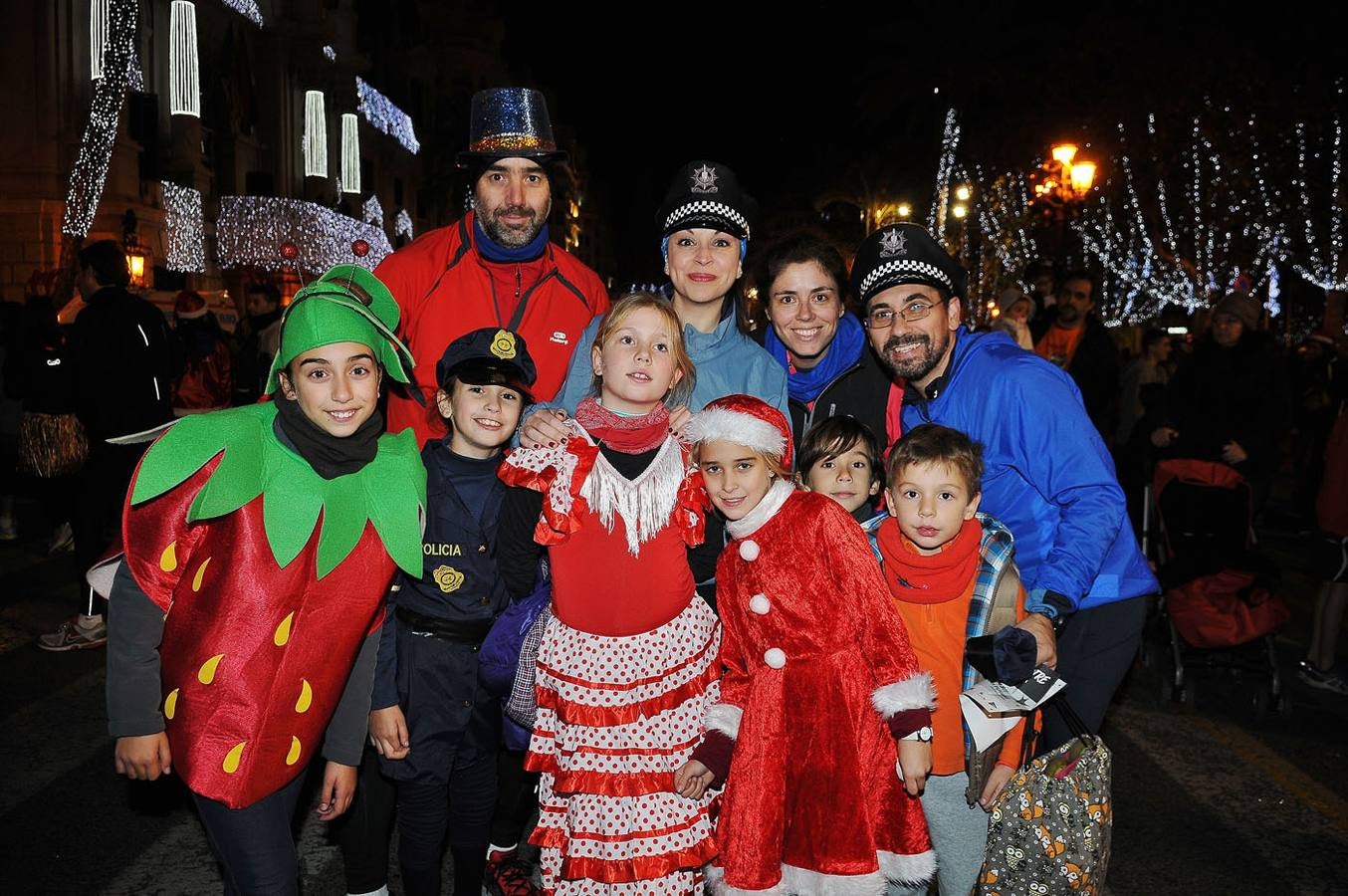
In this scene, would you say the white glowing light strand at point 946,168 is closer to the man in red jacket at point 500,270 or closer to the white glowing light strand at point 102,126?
the white glowing light strand at point 102,126

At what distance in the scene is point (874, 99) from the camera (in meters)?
43.8

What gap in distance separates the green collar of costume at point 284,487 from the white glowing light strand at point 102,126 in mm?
16687

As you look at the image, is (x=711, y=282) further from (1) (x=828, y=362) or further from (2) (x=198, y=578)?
(2) (x=198, y=578)

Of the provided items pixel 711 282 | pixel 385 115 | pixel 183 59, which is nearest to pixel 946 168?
pixel 385 115

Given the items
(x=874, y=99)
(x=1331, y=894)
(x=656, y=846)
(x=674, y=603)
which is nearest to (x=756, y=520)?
(x=674, y=603)

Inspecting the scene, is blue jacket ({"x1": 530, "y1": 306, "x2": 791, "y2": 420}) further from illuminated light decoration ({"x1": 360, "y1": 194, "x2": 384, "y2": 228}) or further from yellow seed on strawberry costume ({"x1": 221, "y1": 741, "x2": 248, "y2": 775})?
illuminated light decoration ({"x1": 360, "y1": 194, "x2": 384, "y2": 228})

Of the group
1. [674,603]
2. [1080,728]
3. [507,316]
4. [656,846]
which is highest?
[507,316]

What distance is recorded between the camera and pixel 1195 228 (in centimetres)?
2534

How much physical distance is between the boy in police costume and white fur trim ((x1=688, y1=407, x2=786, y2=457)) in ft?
2.44

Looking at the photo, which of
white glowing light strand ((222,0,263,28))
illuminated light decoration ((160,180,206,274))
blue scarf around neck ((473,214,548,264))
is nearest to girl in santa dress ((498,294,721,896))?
blue scarf around neck ((473,214,548,264))

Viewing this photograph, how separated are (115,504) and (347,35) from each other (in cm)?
3024

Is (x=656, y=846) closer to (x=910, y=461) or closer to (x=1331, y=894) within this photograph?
(x=910, y=461)

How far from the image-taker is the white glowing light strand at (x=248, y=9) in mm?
24500

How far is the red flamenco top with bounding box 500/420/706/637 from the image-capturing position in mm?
3152
